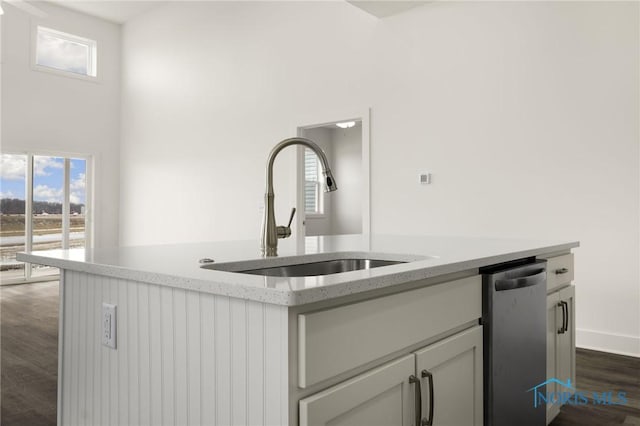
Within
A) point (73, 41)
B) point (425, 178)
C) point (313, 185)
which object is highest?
point (73, 41)

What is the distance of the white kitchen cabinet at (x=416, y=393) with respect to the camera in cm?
94

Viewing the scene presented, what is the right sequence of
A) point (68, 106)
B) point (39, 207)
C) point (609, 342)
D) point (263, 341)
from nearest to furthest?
point (263, 341)
point (609, 342)
point (39, 207)
point (68, 106)

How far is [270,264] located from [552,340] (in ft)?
3.89

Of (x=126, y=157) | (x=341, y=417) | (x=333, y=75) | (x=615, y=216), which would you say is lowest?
(x=341, y=417)

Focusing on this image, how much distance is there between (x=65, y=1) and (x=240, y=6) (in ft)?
8.71

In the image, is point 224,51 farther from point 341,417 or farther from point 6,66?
point 341,417

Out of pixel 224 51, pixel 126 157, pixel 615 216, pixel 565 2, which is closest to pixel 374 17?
pixel 565 2

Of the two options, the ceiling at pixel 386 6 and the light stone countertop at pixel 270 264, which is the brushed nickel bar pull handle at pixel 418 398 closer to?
the light stone countertop at pixel 270 264

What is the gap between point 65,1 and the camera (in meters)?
6.61

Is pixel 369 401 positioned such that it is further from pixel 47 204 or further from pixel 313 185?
pixel 313 185

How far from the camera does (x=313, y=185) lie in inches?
337

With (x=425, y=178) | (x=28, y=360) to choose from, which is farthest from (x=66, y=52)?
(x=425, y=178)

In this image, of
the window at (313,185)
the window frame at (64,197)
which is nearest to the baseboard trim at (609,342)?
the window at (313,185)

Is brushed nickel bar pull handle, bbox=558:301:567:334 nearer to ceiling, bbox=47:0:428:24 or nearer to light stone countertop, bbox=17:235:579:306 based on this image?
light stone countertop, bbox=17:235:579:306
